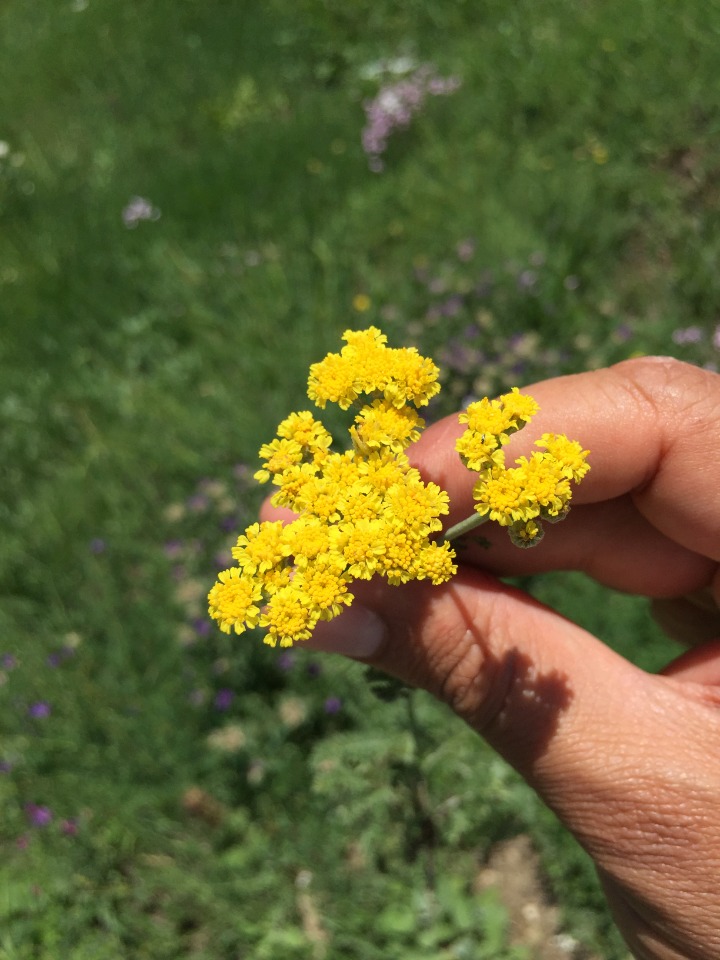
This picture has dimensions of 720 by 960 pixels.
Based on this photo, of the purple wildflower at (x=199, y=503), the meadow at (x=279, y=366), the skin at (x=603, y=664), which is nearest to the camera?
the skin at (x=603, y=664)

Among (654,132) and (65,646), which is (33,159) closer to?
(65,646)

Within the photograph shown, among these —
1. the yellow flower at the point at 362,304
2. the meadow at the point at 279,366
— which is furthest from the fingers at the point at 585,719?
the yellow flower at the point at 362,304

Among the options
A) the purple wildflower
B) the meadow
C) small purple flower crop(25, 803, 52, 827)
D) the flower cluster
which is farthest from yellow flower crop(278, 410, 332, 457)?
the flower cluster

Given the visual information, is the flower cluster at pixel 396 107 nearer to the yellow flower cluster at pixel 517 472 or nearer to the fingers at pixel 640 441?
the fingers at pixel 640 441

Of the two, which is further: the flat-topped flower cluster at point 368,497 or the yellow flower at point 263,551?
the yellow flower at point 263,551

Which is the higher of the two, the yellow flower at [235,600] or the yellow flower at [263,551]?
the yellow flower at [263,551]

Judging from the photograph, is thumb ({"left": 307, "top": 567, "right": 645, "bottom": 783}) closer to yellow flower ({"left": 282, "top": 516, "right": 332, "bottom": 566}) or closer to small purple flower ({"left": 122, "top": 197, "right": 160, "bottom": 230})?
yellow flower ({"left": 282, "top": 516, "right": 332, "bottom": 566})

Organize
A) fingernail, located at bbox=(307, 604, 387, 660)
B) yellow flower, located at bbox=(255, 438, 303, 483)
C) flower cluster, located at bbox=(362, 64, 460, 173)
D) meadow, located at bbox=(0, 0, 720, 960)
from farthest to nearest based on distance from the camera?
flower cluster, located at bbox=(362, 64, 460, 173) → meadow, located at bbox=(0, 0, 720, 960) → fingernail, located at bbox=(307, 604, 387, 660) → yellow flower, located at bbox=(255, 438, 303, 483)

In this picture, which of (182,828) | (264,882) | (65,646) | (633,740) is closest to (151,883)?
(182,828)
